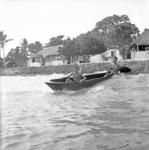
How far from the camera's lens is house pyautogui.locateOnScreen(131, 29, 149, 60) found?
29.1m

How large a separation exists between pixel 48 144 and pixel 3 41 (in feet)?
155

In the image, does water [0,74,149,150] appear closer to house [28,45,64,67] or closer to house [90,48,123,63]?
house [90,48,123,63]

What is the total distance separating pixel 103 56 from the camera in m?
35.2

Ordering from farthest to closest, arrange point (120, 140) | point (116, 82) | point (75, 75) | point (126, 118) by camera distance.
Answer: point (116, 82) → point (75, 75) → point (126, 118) → point (120, 140)

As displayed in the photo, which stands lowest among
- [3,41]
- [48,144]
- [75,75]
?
[48,144]

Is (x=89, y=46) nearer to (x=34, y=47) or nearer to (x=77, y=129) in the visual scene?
(x=77, y=129)

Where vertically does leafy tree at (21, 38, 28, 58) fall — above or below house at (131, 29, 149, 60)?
above

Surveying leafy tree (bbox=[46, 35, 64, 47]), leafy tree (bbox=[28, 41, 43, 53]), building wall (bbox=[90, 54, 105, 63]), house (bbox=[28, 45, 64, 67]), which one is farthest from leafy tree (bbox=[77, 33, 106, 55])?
leafy tree (bbox=[28, 41, 43, 53])

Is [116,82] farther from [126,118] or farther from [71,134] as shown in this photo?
[71,134]

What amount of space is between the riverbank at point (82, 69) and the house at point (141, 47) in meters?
4.26

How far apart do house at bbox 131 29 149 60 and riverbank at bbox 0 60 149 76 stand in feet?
14.0

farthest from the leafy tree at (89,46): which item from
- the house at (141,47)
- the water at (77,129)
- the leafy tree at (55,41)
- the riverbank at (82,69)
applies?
the leafy tree at (55,41)

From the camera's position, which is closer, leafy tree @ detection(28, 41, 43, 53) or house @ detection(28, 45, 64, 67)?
house @ detection(28, 45, 64, 67)

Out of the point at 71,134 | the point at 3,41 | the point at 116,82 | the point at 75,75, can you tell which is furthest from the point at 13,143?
the point at 3,41
